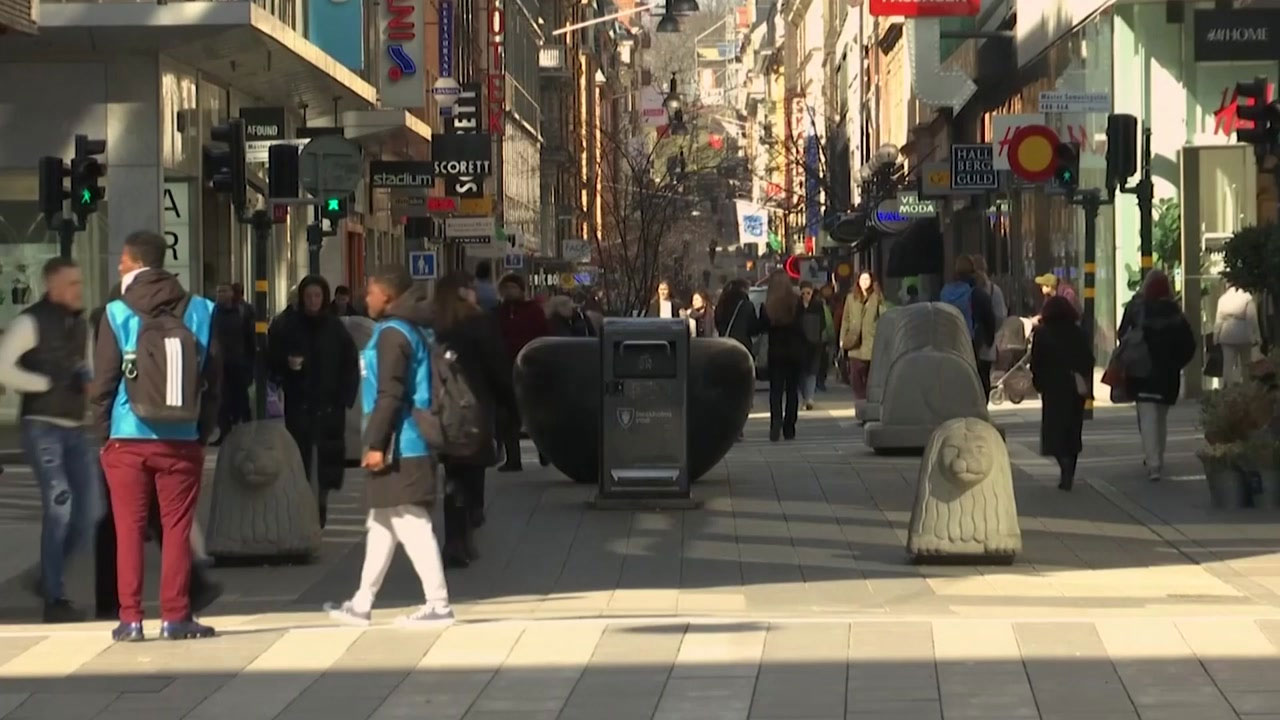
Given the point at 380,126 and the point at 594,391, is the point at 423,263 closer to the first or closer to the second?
the point at 380,126

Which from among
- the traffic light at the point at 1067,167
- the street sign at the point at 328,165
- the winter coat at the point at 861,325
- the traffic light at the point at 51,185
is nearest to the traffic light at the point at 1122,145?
the traffic light at the point at 1067,167

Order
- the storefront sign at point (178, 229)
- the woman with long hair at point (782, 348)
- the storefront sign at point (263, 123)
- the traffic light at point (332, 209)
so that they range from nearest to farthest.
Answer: the woman with long hair at point (782, 348), the traffic light at point (332, 209), the storefront sign at point (178, 229), the storefront sign at point (263, 123)

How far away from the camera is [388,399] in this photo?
1083 cm

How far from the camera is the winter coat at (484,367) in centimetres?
1143

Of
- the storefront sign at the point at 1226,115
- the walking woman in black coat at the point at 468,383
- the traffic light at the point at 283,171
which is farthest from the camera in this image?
the storefront sign at the point at 1226,115

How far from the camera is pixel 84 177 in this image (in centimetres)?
2359

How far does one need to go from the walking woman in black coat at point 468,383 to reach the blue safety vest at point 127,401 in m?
Answer: 1.23

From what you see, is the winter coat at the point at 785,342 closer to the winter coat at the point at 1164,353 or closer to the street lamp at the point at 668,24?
the winter coat at the point at 1164,353

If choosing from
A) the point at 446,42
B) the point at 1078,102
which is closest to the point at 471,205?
the point at 446,42

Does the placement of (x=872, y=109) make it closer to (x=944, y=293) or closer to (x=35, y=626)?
(x=944, y=293)

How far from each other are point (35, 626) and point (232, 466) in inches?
97.4

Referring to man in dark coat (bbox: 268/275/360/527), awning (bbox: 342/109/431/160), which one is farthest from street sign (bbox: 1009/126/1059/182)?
awning (bbox: 342/109/431/160)

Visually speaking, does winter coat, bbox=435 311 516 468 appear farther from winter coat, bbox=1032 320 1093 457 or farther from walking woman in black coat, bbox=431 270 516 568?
winter coat, bbox=1032 320 1093 457

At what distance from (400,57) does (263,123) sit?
13191 millimetres
